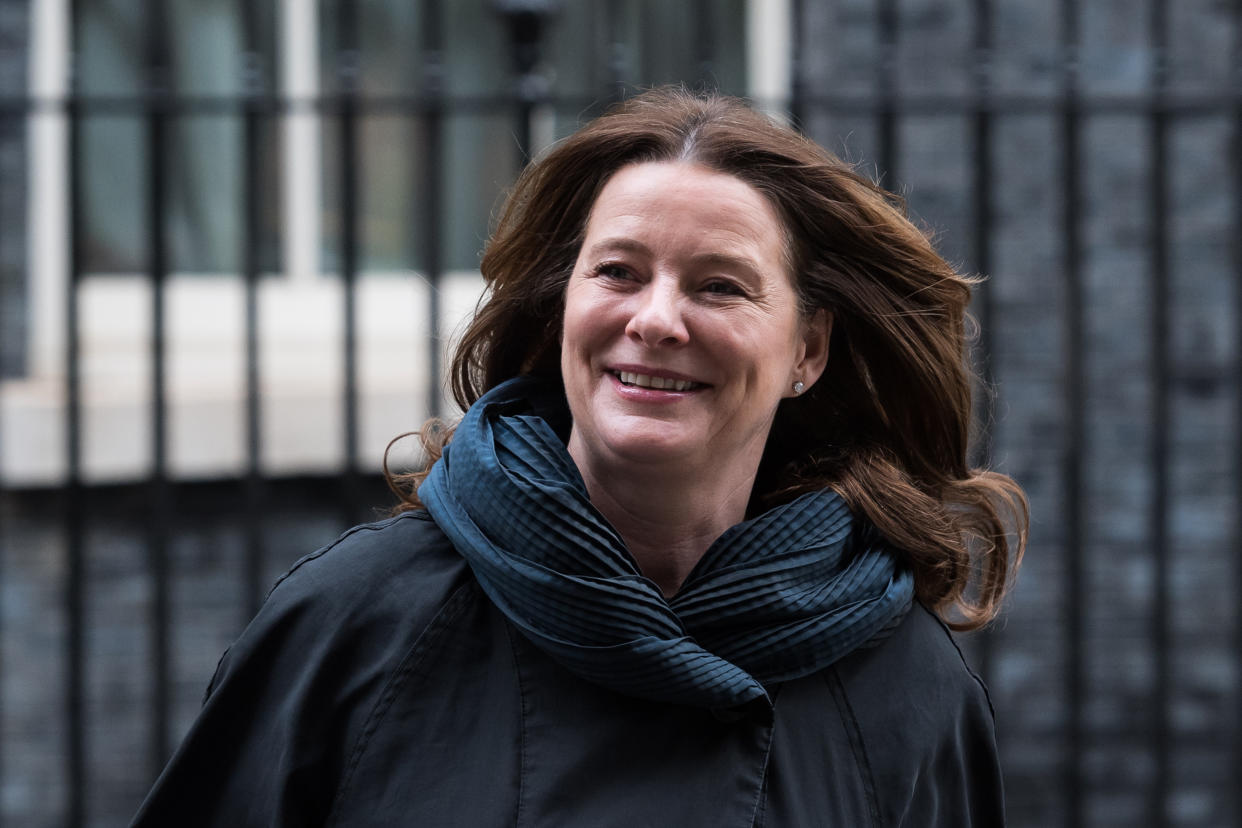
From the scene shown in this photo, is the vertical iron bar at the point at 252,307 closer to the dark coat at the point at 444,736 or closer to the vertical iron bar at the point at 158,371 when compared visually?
the vertical iron bar at the point at 158,371

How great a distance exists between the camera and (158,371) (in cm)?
354

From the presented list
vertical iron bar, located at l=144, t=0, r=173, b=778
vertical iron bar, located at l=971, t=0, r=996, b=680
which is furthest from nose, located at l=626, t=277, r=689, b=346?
vertical iron bar, located at l=144, t=0, r=173, b=778

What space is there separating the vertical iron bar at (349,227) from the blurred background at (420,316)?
37cm

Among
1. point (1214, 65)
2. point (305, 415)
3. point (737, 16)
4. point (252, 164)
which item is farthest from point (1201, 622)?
point (252, 164)

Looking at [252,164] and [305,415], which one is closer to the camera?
[252,164]

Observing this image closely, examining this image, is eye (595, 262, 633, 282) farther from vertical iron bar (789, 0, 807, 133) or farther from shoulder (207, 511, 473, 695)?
vertical iron bar (789, 0, 807, 133)

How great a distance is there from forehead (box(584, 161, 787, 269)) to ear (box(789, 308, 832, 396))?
0.18 metres

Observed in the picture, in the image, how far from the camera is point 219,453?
423 centimetres

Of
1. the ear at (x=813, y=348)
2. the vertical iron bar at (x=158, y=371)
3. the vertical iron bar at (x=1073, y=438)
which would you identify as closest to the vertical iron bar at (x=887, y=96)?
the vertical iron bar at (x=1073, y=438)

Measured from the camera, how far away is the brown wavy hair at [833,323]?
6.33 ft

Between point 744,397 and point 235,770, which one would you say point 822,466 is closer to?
point 744,397

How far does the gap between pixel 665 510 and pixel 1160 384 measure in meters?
2.22

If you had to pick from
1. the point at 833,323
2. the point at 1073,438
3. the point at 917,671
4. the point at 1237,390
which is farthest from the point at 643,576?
the point at 1237,390

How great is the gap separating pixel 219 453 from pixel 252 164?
1002 mm
